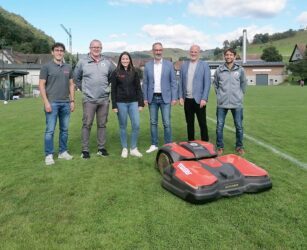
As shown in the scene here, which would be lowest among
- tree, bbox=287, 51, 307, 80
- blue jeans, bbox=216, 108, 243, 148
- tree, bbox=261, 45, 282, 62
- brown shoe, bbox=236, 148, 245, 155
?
brown shoe, bbox=236, 148, 245, 155

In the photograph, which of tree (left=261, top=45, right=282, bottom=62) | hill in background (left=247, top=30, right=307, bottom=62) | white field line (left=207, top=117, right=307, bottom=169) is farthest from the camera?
hill in background (left=247, top=30, right=307, bottom=62)

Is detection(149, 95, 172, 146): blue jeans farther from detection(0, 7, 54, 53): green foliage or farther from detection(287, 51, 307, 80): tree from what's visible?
detection(0, 7, 54, 53): green foliage

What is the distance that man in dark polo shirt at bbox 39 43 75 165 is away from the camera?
21.6 ft

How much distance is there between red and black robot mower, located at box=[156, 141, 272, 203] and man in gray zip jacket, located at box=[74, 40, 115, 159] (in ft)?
7.02

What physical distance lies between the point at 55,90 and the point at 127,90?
1.26 meters

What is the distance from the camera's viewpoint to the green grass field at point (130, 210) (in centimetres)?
369

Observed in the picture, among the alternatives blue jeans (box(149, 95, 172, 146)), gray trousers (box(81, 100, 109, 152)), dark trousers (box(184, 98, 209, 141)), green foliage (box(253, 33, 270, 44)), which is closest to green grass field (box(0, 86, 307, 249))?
gray trousers (box(81, 100, 109, 152))

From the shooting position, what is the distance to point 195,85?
283 inches

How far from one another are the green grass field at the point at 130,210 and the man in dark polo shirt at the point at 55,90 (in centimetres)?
69

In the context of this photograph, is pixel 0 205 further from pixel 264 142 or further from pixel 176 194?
pixel 264 142

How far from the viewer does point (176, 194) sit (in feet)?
15.8

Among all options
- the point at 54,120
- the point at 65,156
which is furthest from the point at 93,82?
the point at 65,156

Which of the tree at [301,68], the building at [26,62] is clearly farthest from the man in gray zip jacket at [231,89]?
the building at [26,62]

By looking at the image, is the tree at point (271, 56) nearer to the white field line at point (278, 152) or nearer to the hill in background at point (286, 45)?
the hill in background at point (286, 45)
